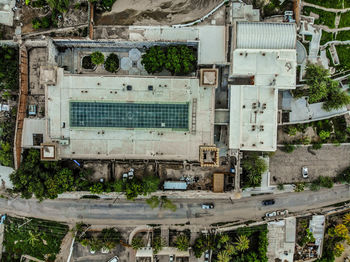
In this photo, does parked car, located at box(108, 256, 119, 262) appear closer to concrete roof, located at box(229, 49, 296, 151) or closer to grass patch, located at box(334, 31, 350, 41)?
concrete roof, located at box(229, 49, 296, 151)

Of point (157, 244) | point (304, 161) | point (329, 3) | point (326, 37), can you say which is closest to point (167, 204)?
point (157, 244)

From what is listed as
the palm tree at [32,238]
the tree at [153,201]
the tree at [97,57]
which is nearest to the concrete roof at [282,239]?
the tree at [153,201]

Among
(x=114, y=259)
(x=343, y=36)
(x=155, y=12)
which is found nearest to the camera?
(x=155, y=12)

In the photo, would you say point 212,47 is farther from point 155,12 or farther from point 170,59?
point 155,12

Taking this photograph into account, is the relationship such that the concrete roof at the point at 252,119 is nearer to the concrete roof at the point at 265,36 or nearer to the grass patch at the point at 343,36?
the concrete roof at the point at 265,36

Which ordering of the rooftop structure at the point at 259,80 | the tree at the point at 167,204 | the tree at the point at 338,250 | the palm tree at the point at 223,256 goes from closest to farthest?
the rooftop structure at the point at 259,80 → the palm tree at the point at 223,256 → the tree at the point at 338,250 → the tree at the point at 167,204

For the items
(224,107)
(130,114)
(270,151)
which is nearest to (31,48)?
(130,114)
